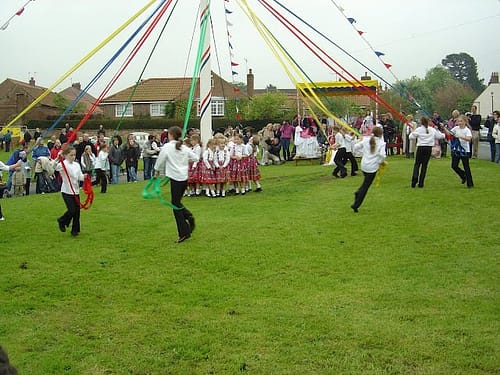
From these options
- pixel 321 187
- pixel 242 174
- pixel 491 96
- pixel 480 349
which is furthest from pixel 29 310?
pixel 491 96

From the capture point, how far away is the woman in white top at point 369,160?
11.8 metres

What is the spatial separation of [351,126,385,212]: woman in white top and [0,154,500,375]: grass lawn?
394mm

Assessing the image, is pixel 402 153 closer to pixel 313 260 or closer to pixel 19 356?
pixel 313 260

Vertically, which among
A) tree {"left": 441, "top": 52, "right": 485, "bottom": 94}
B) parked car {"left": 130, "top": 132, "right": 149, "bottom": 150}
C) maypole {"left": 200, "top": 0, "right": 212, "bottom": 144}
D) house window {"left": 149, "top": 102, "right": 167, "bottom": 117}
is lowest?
parked car {"left": 130, "top": 132, "right": 149, "bottom": 150}

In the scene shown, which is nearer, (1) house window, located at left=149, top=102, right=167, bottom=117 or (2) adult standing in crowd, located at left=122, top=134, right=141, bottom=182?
(2) adult standing in crowd, located at left=122, top=134, right=141, bottom=182

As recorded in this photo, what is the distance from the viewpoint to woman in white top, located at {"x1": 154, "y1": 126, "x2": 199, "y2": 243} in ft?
32.3

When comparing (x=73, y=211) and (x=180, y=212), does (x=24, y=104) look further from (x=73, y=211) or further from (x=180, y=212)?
(x=180, y=212)

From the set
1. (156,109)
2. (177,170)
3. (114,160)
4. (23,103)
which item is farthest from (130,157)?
(23,103)

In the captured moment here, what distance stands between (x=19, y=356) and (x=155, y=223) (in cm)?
638

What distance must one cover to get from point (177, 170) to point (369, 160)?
4165 millimetres

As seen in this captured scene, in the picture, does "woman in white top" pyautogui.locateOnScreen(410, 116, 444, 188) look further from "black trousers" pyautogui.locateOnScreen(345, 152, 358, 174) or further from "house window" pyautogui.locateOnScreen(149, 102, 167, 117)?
"house window" pyautogui.locateOnScreen(149, 102, 167, 117)

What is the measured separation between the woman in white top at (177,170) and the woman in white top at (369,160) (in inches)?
146

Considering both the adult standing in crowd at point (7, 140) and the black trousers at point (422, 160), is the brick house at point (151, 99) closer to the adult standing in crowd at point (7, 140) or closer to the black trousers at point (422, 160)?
the adult standing in crowd at point (7, 140)

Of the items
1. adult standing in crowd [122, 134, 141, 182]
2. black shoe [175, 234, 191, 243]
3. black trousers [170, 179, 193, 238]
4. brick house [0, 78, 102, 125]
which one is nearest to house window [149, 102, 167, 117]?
brick house [0, 78, 102, 125]
